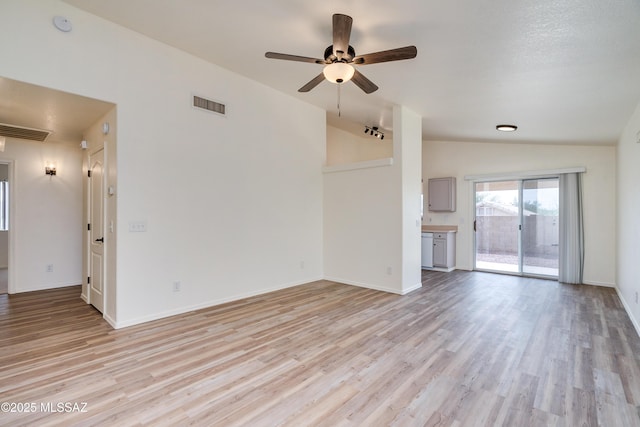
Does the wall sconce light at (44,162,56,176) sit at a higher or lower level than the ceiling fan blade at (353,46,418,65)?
lower

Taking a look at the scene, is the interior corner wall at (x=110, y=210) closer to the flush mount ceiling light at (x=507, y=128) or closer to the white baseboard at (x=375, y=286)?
the white baseboard at (x=375, y=286)

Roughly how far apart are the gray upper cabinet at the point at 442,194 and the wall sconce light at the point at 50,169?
7410 millimetres

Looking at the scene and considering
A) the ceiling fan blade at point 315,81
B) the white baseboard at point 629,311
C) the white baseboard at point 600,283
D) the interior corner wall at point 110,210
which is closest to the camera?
the ceiling fan blade at point 315,81

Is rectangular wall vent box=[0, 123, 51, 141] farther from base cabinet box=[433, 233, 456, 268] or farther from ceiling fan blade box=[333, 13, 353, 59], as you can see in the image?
base cabinet box=[433, 233, 456, 268]

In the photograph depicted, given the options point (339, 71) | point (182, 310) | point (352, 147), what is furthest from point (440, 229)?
point (182, 310)

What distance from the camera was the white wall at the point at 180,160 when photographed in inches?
121

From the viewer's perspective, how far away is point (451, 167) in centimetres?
712

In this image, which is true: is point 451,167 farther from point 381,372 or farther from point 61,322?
A: point 61,322

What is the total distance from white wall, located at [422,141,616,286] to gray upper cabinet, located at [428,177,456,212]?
19 cm

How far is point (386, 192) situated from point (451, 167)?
9.61ft

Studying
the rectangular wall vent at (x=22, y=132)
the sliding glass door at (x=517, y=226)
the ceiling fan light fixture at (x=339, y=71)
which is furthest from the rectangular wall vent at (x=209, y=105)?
the sliding glass door at (x=517, y=226)

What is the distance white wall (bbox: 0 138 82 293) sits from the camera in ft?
15.9

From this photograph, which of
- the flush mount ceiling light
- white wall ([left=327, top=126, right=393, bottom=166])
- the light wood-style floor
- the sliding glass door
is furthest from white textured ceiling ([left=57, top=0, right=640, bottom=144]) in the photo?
white wall ([left=327, top=126, right=393, bottom=166])

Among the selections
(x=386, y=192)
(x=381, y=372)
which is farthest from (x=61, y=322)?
(x=386, y=192)
